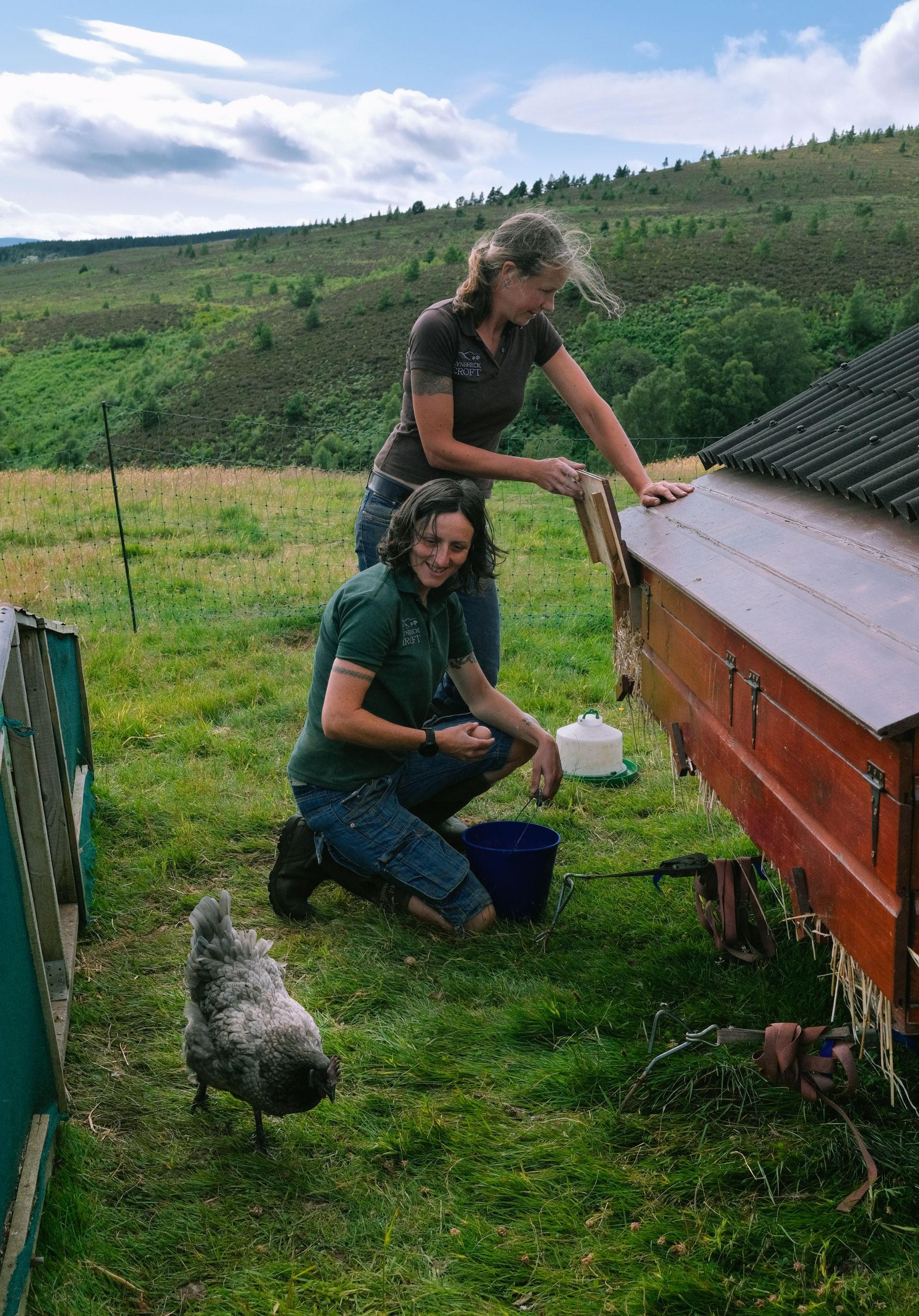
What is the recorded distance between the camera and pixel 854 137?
98.1 m

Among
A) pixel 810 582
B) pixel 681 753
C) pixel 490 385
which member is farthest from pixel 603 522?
pixel 810 582

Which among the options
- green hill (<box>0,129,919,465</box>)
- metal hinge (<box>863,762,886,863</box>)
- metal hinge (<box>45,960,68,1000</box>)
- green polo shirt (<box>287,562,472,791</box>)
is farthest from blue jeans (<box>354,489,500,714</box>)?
green hill (<box>0,129,919,465</box>)

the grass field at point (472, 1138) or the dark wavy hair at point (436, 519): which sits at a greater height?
the dark wavy hair at point (436, 519)

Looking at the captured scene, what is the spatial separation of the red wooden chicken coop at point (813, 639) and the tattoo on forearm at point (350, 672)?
98 centimetres

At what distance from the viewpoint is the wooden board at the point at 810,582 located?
1863 mm

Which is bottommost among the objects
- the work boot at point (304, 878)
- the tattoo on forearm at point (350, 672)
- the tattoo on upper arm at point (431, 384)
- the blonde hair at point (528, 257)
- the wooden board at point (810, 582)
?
the work boot at point (304, 878)

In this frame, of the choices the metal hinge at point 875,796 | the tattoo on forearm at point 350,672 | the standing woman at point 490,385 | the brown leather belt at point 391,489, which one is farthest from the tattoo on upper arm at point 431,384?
the metal hinge at point 875,796

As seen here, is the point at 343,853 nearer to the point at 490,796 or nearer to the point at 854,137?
the point at 490,796

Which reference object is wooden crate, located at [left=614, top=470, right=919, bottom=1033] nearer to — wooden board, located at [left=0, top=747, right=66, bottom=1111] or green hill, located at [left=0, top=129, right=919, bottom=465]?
wooden board, located at [left=0, top=747, right=66, bottom=1111]

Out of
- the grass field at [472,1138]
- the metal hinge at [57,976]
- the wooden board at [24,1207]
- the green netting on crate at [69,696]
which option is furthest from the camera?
the green netting on crate at [69,696]

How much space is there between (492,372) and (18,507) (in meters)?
10.0

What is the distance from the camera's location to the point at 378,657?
341 centimetres

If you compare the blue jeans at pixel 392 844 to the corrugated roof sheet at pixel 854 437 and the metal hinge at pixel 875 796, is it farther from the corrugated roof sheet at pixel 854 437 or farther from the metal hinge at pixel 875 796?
the metal hinge at pixel 875 796

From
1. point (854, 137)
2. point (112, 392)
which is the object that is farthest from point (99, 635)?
point (854, 137)
